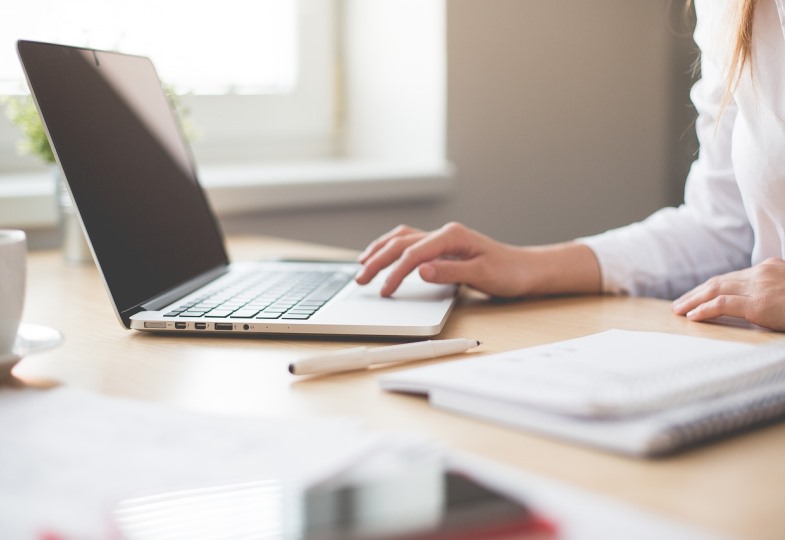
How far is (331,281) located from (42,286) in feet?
1.17

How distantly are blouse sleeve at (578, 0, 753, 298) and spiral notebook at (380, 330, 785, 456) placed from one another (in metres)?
0.43

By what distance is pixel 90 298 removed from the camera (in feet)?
3.26

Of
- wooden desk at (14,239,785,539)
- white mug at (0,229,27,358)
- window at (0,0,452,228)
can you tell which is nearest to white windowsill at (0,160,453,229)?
window at (0,0,452,228)

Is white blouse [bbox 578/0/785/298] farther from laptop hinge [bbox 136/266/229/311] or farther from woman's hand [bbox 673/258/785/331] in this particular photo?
laptop hinge [bbox 136/266/229/311]

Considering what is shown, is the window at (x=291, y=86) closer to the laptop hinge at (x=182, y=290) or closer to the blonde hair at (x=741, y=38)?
the laptop hinge at (x=182, y=290)

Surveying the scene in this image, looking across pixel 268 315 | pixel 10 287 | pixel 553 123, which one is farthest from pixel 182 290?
pixel 553 123

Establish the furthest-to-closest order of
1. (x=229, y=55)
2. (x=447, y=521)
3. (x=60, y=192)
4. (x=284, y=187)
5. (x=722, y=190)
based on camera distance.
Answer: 1. (x=229, y=55)
2. (x=284, y=187)
3. (x=60, y=192)
4. (x=722, y=190)
5. (x=447, y=521)

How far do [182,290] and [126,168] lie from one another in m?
0.13

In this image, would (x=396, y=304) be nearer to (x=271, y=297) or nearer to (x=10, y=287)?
(x=271, y=297)

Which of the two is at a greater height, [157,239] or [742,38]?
[742,38]

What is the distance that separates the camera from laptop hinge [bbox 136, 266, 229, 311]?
829 mm

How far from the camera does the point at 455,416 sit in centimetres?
54

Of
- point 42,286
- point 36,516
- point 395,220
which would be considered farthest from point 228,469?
point 395,220

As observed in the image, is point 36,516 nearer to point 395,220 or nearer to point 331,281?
point 331,281
